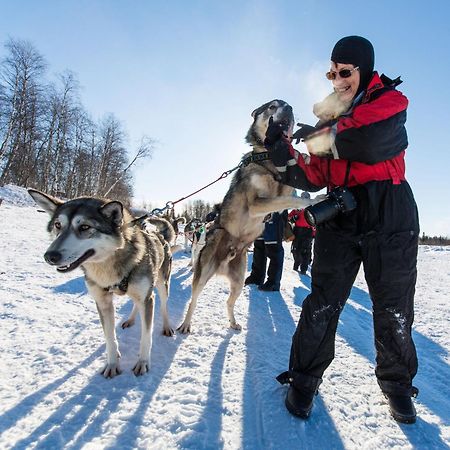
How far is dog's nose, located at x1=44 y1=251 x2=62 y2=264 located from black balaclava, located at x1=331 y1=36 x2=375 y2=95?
2127 millimetres

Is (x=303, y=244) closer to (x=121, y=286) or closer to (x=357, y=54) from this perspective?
(x=121, y=286)

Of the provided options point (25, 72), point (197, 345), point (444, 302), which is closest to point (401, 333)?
point (197, 345)

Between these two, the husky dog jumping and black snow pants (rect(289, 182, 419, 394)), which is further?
the husky dog jumping

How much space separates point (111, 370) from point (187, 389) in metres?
0.56

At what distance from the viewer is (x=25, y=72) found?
20.6 m

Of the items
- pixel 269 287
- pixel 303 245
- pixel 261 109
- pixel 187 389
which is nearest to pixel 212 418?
pixel 187 389

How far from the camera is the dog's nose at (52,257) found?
193 cm

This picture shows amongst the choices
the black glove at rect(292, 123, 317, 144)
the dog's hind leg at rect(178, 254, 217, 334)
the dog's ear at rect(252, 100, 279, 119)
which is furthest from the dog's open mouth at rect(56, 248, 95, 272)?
the dog's ear at rect(252, 100, 279, 119)

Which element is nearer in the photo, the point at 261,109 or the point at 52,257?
the point at 52,257

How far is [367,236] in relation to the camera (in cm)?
187

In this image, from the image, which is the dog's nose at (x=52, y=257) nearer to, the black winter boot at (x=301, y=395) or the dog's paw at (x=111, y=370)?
Result: the dog's paw at (x=111, y=370)

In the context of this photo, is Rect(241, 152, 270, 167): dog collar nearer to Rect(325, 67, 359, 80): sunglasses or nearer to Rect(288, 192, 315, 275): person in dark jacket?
Rect(325, 67, 359, 80): sunglasses

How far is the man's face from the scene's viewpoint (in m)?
1.97

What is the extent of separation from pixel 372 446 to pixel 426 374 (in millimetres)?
1388
